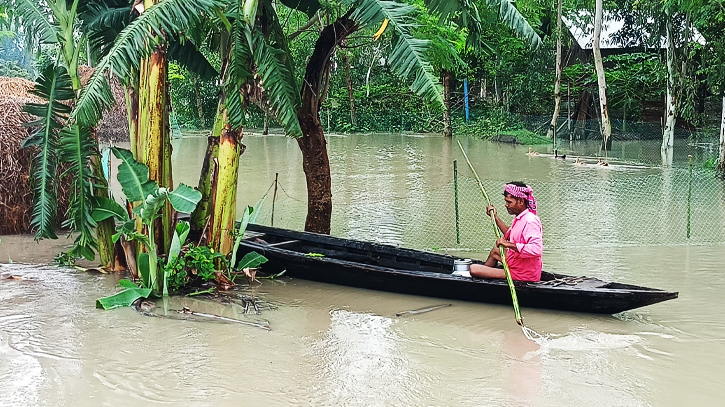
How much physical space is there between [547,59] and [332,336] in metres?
28.8

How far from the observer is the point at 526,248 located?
700 centimetres

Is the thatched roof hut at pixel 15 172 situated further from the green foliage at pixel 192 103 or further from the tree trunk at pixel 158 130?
the green foliage at pixel 192 103

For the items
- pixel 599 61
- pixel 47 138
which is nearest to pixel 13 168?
pixel 47 138

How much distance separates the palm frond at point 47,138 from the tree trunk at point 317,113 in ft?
9.75

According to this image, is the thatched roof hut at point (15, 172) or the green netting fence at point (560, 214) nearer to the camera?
the thatched roof hut at point (15, 172)

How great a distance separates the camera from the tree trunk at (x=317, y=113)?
970 centimetres

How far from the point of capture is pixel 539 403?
5156mm

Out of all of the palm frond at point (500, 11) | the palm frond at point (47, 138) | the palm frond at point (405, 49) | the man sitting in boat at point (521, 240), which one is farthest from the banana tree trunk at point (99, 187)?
the man sitting in boat at point (521, 240)

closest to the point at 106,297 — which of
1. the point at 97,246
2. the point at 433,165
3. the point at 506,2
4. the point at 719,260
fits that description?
the point at 97,246

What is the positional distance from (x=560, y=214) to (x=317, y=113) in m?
5.43

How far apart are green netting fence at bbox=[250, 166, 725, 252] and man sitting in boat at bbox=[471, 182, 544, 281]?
9.45ft

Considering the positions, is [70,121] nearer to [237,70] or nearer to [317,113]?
[237,70]

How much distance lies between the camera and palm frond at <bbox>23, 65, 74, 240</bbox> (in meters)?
7.95

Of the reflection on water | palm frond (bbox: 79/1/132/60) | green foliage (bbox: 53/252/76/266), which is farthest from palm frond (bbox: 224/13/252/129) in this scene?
green foliage (bbox: 53/252/76/266)
